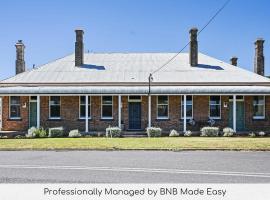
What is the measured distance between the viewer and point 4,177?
9.15m

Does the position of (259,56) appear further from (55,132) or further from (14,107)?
(14,107)

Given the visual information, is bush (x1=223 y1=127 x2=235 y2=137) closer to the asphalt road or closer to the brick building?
the brick building

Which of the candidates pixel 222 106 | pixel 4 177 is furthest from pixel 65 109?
pixel 4 177

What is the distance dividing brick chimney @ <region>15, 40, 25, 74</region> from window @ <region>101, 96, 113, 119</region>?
903 cm

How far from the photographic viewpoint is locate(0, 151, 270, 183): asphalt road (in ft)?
29.2

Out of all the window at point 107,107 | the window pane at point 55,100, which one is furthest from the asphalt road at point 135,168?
the window pane at point 55,100

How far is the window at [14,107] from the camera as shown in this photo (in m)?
25.2

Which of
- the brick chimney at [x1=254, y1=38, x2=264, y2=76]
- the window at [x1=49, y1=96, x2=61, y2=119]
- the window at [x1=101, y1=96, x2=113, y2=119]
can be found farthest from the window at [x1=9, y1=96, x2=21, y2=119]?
the brick chimney at [x1=254, y1=38, x2=264, y2=76]

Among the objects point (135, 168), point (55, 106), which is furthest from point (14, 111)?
point (135, 168)

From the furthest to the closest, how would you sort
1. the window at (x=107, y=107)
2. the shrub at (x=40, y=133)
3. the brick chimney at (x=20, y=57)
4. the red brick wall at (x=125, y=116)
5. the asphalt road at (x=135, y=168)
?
1. the brick chimney at (x=20, y=57)
2. the window at (x=107, y=107)
3. the red brick wall at (x=125, y=116)
4. the shrub at (x=40, y=133)
5. the asphalt road at (x=135, y=168)

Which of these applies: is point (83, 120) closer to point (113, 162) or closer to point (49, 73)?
point (49, 73)

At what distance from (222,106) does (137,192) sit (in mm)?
19107

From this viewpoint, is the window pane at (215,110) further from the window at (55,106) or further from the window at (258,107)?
the window at (55,106)

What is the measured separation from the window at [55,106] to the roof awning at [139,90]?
1.04 m
